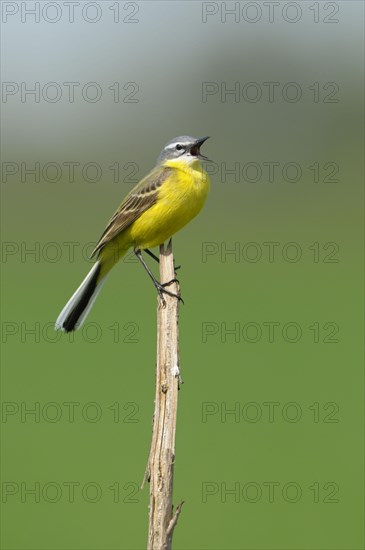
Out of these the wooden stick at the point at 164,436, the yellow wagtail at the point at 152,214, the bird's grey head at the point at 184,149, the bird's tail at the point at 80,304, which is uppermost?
the bird's grey head at the point at 184,149

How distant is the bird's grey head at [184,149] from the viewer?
8305mm

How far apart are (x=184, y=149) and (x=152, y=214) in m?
0.70

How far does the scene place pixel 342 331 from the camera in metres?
16.8

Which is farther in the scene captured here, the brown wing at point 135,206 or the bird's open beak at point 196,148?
the bird's open beak at point 196,148

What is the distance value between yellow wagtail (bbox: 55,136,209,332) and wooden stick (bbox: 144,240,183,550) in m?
1.62

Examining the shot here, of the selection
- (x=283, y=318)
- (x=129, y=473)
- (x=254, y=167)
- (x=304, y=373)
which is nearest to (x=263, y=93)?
(x=254, y=167)

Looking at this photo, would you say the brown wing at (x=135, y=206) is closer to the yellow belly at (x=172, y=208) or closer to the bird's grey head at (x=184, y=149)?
the yellow belly at (x=172, y=208)

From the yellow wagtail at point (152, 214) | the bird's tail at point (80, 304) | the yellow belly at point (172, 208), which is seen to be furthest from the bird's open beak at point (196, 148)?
the bird's tail at point (80, 304)

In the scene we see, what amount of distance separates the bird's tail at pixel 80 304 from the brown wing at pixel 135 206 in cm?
24

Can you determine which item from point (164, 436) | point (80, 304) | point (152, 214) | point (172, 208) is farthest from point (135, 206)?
point (164, 436)

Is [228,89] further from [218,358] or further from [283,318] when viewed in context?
[218,358]

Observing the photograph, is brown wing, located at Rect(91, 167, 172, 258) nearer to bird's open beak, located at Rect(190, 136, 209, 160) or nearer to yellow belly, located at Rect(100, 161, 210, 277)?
yellow belly, located at Rect(100, 161, 210, 277)

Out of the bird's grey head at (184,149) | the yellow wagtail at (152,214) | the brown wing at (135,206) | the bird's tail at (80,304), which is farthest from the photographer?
the bird's grey head at (184,149)

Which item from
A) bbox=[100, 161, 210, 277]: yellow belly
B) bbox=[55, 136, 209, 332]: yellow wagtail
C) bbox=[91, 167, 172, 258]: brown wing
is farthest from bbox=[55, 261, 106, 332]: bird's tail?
bbox=[100, 161, 210, 277]: yellow belly
